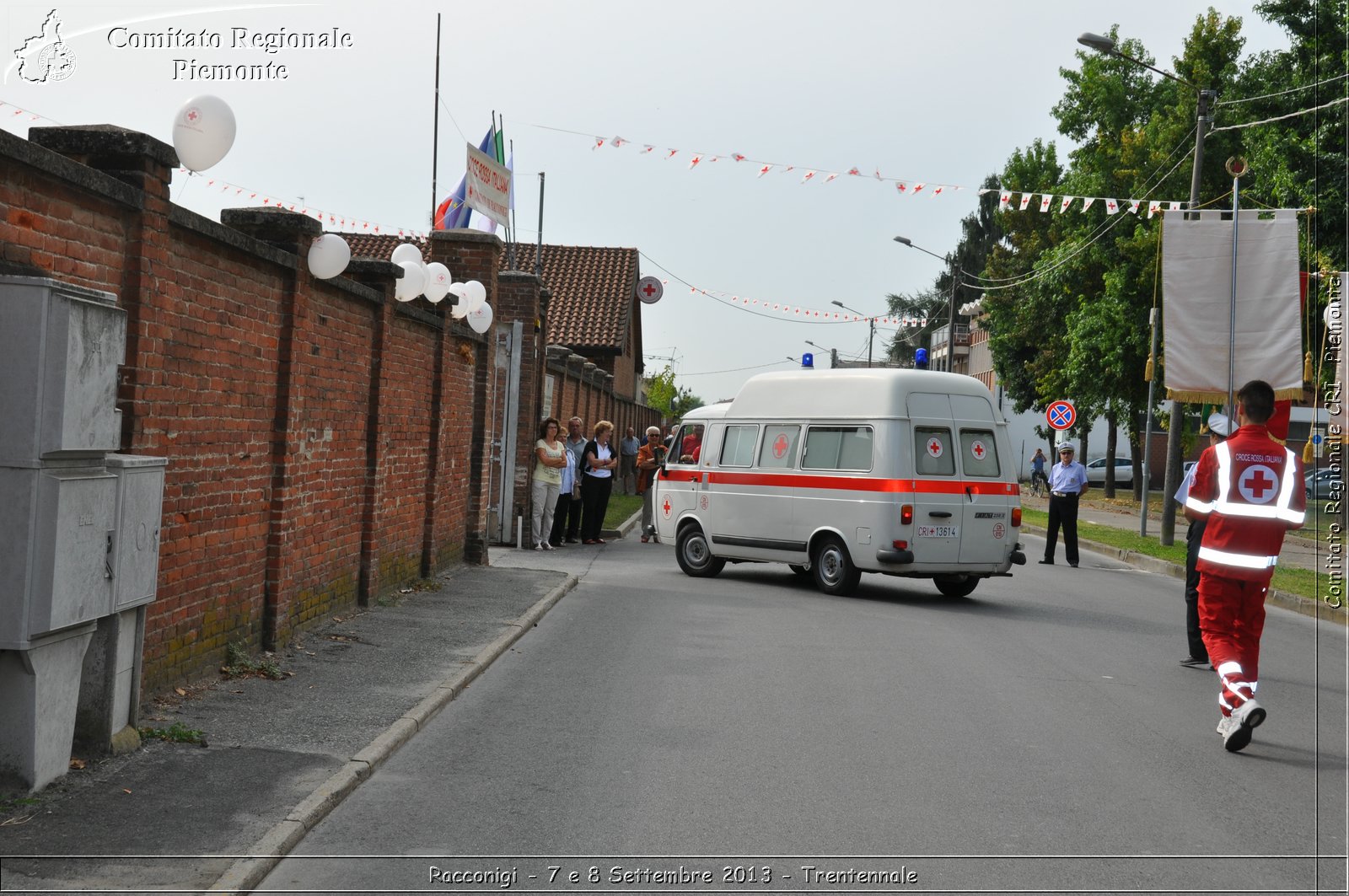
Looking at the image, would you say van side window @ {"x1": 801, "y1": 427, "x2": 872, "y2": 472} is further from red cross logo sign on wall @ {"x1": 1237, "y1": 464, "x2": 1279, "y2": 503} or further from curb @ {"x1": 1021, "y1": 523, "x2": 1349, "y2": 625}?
red cross logo sign on wall @ {"x1": 1237, "y1": 464, "x2": 1279, "y2": 503}

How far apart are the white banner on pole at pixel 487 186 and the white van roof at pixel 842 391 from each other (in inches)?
186

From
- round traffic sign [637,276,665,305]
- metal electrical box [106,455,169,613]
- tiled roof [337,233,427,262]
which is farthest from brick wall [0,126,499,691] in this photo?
tiled roof [337,233,427,262]

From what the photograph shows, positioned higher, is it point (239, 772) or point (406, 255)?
point (406, 255)

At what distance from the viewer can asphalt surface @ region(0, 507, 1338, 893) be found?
4.69 metres

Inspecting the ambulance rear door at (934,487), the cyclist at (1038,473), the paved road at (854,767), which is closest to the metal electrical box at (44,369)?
the paved road at (854,767)

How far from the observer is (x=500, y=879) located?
16.0 ft

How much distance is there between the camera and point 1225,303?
1343cm

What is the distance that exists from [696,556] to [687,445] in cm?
159

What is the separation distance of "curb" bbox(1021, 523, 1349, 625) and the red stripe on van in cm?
307

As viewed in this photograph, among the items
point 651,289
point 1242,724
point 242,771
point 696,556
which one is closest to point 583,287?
point 651,289

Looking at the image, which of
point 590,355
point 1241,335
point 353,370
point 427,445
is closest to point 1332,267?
point 1241,335

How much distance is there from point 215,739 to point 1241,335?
11239 millimetres

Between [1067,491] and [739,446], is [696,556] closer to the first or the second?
[739,446]

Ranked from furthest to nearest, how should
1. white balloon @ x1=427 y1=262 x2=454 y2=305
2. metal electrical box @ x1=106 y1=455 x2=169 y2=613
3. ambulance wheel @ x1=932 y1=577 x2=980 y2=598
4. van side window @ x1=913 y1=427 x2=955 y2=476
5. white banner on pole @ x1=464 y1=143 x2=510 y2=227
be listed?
white banner on pole @ x1=464 y1=143 x2=510 y2=227 < ambulance wheel @ x1=932 y1=577 x2=980 y2=598 < van side window @ x1=913 y1=427 x2=955 y2=476 < white balloon @ x1=427 y1=262 x2=454 y2=305 < metal electrical box @ x1=106 y1=455 x2=169 y2=613
